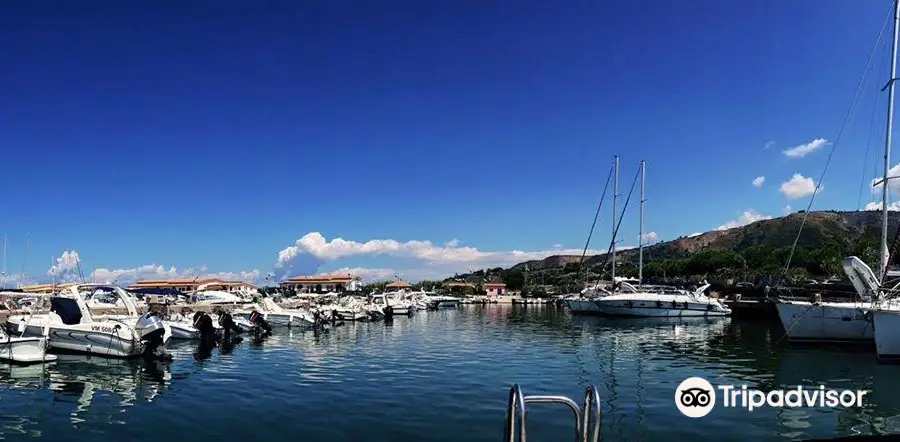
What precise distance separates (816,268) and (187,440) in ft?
427

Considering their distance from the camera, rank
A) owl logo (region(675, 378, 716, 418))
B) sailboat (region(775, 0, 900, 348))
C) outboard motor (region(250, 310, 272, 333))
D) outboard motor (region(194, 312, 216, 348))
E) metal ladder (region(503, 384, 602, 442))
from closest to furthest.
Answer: metal ladder (region(503, 384, 602, 442))
owl logo (region(675, 378, 716, 418))
sailboat (region(775, 0, 900, 348))
outboard motor (region(194, 312, 216, 348))
outboard motor (region(250, 310, 272, 333))

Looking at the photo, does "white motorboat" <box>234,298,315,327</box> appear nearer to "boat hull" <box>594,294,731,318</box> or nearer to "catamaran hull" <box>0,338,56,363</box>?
"catamaran hull" <box>0,338,56,363</box>

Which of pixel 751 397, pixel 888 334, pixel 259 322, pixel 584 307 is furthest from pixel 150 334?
pixel 584 307

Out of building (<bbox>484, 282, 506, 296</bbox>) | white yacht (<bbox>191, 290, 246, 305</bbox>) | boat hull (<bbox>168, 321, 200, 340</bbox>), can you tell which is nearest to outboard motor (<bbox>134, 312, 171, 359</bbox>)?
boat hull (<bbox>168, 321, 200, 340</bbox>)

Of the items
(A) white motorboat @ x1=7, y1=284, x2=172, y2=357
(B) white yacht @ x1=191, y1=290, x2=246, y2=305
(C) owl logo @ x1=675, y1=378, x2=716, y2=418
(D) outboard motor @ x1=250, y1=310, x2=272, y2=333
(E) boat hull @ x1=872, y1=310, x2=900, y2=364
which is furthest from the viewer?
(B) white yacht @ x1=191, y1=290, x2=246, y2=305

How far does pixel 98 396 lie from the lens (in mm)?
21062

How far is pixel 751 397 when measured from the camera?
20969 millimetres

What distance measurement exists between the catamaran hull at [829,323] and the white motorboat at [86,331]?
38.7m

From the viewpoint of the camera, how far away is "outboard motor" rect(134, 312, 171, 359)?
30938 mm

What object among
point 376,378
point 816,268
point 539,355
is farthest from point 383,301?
point 816,268

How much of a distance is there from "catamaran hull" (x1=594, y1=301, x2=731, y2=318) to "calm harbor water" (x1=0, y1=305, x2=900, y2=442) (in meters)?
30.4

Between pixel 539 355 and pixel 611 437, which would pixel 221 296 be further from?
pixel 611 437

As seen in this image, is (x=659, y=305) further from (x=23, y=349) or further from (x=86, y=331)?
(x=23, y=349)

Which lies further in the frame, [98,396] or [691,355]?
[691,355]
